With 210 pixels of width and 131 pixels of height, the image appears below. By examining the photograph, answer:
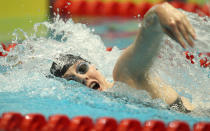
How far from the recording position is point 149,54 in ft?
5.37

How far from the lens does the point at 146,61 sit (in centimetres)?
166

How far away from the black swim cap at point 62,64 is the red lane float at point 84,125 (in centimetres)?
63

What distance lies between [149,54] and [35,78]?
3.18ft

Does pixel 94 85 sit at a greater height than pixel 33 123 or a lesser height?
greater

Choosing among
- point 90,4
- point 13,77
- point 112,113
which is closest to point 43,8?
point 90,4

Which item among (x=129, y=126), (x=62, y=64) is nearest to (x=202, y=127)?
(x=129, y=126)

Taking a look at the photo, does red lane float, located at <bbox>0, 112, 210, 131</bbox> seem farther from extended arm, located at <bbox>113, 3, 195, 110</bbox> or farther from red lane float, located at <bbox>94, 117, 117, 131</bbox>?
extended arm, located at <bbox>113, 3, 195, 110</bbox>

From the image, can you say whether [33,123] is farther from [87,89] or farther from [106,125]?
[87,89]

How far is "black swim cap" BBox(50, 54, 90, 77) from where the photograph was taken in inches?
82.8


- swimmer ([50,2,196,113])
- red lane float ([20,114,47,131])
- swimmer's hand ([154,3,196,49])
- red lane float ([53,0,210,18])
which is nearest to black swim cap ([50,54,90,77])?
swimmer ([50,2,196,113])

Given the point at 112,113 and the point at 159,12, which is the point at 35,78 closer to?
the point at 112,113

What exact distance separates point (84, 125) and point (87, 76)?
554mm

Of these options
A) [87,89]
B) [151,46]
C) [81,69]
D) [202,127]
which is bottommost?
[202,127]

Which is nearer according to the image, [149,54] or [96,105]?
[149,54]
